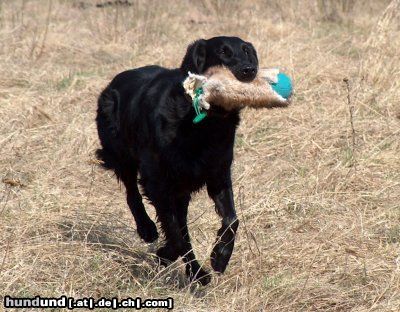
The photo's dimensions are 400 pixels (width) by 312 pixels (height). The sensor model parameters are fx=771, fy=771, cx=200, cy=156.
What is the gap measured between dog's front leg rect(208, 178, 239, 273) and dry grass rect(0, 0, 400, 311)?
0.34ft

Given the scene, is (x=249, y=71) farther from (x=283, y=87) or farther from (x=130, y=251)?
(x=130, y=251)

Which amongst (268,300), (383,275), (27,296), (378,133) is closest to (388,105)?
(378,133)

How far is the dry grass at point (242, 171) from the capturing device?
12.3 feet

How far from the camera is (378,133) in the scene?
20.9 feet

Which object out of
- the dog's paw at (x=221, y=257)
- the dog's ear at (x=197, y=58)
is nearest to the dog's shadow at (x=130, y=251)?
the dog's paw at (x=221, y=257)

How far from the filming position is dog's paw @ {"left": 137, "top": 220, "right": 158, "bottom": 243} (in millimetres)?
4633

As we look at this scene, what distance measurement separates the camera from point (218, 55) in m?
3.98

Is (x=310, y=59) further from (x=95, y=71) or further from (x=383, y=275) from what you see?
(x=383, y=275)

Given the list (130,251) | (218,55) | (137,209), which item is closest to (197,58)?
(218,55)

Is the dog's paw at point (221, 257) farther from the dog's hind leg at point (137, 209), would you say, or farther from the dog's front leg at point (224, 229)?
the dog's hind leg at point (137, 209)

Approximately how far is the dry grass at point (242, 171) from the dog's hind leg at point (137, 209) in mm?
74

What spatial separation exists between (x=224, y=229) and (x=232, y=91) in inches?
29.6

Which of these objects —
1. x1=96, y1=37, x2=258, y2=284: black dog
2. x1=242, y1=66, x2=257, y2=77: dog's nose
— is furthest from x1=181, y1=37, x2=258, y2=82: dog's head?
x1=242, y1=66, x2=257, y2=77: dog's nose

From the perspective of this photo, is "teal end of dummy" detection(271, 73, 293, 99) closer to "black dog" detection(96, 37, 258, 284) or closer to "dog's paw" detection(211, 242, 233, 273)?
"black dog" detection(96, 37, 258, 284)
